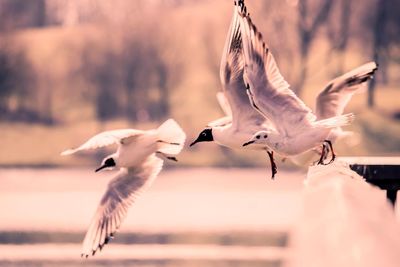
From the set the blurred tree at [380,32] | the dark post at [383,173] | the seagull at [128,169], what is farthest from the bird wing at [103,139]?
the blurred tree at [380,32]

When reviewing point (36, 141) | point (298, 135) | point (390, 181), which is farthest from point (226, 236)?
point (390, 181)

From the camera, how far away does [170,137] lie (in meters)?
5.92

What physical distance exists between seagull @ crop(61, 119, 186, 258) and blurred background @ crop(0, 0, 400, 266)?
19207 millimetres

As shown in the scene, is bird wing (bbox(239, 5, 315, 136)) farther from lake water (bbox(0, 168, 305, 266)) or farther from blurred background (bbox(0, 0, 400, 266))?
blurred background (bbox(0, 0, 400, 266))

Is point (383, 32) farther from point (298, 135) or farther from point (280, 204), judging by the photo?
point (298, 135)

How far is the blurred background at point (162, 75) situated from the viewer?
28.5m

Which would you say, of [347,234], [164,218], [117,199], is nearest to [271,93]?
[117,199]

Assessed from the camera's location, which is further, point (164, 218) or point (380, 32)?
point (380, 32)

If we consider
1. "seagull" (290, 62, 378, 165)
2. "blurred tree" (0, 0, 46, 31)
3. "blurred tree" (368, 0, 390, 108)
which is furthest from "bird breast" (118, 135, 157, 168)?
"blurred tree" (0, 0, 46, 31)

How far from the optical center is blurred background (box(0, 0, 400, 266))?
28516 mm

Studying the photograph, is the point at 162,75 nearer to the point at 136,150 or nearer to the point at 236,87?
the point at 136,150

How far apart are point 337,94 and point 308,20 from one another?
1176 inches

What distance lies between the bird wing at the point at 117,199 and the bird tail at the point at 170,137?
0.22m

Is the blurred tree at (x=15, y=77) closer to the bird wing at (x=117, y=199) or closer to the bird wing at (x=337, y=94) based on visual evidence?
the bird wing at (x=117, y=199)
